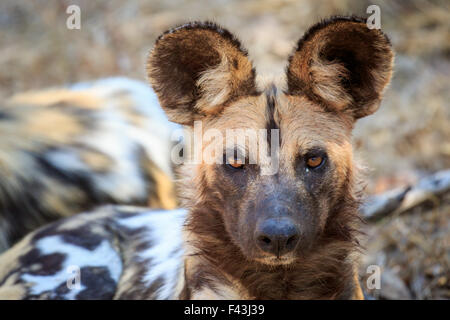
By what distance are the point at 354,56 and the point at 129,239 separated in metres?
1.15

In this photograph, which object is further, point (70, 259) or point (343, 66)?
point (70, 259)

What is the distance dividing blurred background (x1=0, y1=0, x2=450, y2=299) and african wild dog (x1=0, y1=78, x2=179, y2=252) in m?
0.58

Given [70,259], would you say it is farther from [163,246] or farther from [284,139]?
[284,139]

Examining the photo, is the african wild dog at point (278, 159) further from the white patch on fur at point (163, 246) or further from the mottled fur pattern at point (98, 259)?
the mottled fur pattern at point (98, 259)

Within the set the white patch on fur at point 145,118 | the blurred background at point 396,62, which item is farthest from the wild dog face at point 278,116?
the white patch on fur at point 145,118

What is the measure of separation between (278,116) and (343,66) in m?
0.27

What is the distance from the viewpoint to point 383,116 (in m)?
4.27

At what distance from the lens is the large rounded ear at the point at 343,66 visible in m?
1.93

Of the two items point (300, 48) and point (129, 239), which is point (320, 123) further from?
point (129, 239)

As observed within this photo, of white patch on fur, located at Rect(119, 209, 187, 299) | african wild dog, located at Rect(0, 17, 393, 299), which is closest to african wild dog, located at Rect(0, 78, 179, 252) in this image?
white patch on fur, located at Rect(119, 209, 187, 299)

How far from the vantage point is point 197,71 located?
207 centimetres

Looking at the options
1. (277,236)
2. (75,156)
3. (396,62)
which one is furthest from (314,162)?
(396,62)

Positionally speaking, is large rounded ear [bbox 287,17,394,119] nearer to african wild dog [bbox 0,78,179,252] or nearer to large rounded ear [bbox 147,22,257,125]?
large rounded ear [bbox 147,22,257,125]

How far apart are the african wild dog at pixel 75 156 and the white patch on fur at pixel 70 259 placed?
1.46 ft
